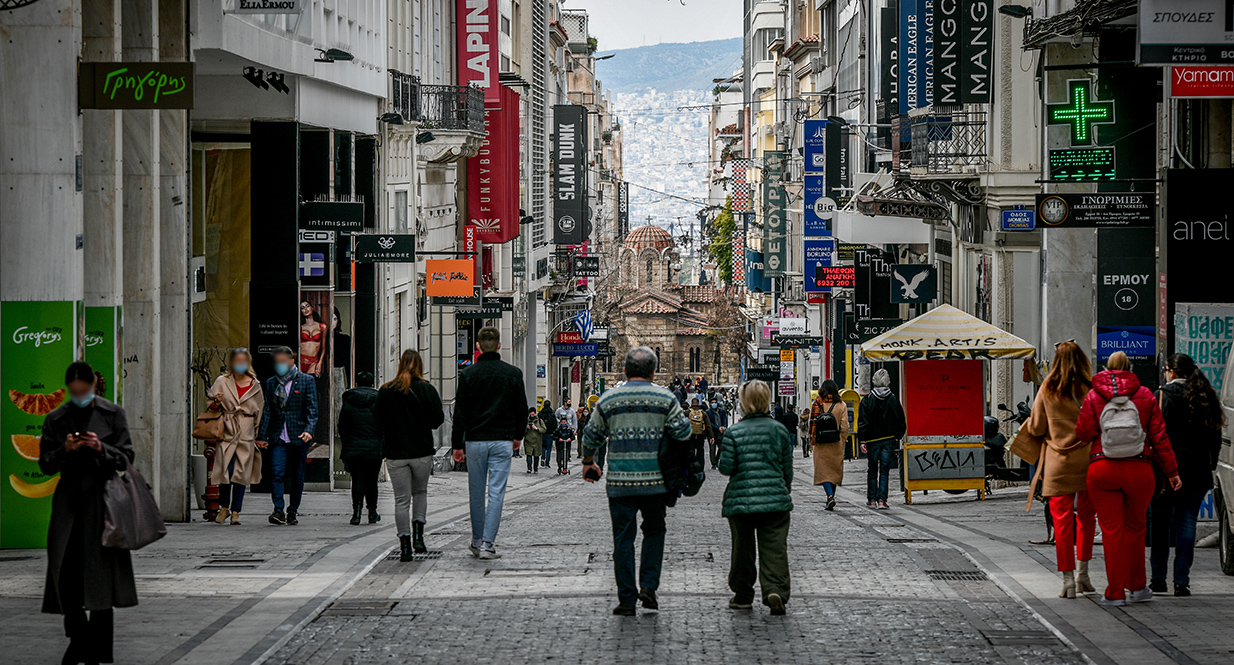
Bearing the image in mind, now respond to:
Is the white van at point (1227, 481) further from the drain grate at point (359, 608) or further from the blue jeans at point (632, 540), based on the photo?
the drain grate at point (359, 608)

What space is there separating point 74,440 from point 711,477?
26594 millimetres

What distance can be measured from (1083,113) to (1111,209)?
2393 mm

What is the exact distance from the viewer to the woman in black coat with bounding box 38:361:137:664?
Answer: 8273 millimetres

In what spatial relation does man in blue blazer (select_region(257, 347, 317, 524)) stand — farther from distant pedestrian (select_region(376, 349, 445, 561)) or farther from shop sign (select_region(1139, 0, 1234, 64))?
shop sign (select_region(1139, 0, 1234, 64))

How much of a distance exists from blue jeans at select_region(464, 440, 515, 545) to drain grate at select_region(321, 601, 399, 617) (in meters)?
2.11

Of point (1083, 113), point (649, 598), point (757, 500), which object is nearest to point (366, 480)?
point (649, 598)

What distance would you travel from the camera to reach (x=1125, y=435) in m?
10.5

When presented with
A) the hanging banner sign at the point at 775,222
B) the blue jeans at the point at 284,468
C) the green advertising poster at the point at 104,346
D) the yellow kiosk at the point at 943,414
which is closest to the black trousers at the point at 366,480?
the blue jeans at the point at 284,468

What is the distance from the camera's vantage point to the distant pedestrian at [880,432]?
65.2 ft

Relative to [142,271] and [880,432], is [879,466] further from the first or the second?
[142,271]

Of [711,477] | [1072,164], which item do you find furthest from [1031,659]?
[711,477]

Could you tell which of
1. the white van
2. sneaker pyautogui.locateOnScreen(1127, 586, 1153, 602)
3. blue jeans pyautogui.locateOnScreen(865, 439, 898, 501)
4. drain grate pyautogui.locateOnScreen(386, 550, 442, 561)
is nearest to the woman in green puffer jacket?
sneaker pyautogui.locateOnScreen(1127, 586, 1153, 602)

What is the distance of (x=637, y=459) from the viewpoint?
396 inches

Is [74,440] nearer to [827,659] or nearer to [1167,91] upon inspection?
[827,659]
